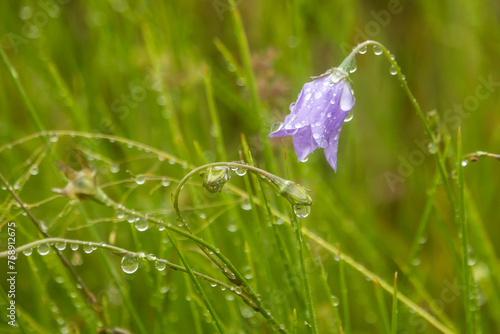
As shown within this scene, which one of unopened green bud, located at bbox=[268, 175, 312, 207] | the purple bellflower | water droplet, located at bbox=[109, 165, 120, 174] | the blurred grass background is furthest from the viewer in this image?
the blurred grass background

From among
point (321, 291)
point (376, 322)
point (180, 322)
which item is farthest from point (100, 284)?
point (376, 322)

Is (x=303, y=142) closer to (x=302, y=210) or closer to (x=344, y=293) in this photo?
(x=302, y=210)

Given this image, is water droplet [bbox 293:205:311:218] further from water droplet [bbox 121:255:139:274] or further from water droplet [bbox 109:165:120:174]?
water droplet [bbox 109:165:120:174]

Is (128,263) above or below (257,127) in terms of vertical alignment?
below

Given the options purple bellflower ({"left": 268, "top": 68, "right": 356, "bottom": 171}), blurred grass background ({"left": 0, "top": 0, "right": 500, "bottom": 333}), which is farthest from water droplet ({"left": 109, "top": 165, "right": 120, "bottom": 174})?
purple bellflower ({"left": 268, "top": 68, "right": 356, "bottom": 171})

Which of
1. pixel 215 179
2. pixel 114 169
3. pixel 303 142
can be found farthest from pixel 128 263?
pixel 114 169

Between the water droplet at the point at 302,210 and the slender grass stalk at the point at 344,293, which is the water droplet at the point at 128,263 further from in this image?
the slender grass stalk at the point at 344,293

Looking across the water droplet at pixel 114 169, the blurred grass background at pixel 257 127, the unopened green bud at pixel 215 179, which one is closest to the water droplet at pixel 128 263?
the unopened green bud at pixel 215 179

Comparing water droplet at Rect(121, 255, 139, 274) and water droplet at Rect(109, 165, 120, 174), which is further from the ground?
water droplet at Rect(109, 165, 120, 174)
